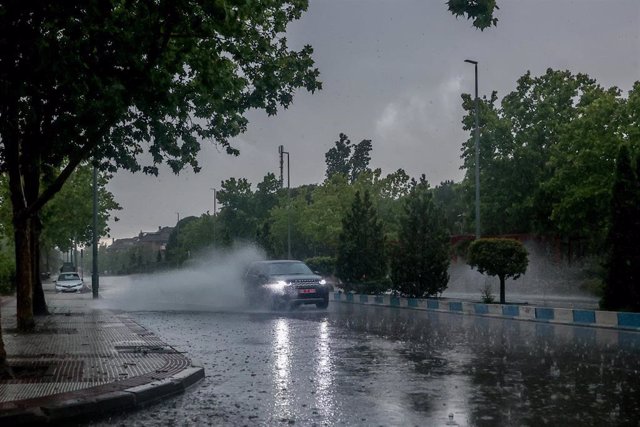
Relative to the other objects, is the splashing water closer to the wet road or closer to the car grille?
the car grille

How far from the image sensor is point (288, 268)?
96.8ft

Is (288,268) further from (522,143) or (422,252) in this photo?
(522,143)

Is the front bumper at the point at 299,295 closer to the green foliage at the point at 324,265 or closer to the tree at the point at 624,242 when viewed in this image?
the tree at the point at 624,242

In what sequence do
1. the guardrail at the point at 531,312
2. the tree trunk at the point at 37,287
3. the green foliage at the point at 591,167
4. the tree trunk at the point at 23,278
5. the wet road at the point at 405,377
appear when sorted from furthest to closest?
1. the green foliage at the point at 591,167
2. the tree trunk at the point at 37,287
3. the guardrail at the point at 531,312
4. the tree trunk at the point at 23,278
5. the wet road at the point at 405,377

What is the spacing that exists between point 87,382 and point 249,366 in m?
3.16

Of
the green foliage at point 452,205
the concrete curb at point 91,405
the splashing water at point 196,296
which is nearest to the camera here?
the concrete curb at point 91,405

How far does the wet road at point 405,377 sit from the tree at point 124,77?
4603 mm

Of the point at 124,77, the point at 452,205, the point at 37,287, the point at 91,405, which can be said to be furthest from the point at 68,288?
the point at 452,205

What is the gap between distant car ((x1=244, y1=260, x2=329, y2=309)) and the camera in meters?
27.5

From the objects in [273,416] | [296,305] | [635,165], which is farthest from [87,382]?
[296,305]

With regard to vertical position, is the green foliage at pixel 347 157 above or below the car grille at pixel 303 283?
above

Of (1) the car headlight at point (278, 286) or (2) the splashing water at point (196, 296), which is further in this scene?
(2) the splashing water at point (196, 296)

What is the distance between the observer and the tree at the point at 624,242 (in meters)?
21.0

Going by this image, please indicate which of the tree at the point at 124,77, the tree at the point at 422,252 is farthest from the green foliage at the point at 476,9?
the tree at the point at 422,252
